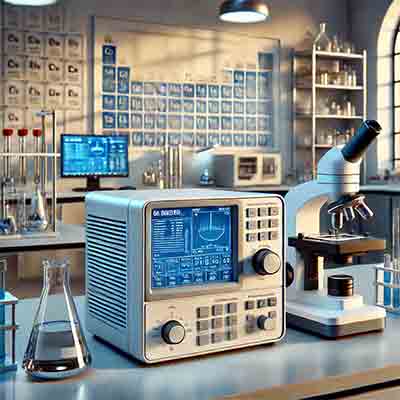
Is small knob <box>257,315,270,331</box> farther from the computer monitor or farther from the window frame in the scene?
the window frame

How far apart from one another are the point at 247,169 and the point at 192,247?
478 centimetres

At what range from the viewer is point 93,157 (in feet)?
17.1

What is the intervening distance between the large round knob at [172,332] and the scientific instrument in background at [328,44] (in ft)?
18.9

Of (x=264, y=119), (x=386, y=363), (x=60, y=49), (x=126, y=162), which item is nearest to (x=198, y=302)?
(x=386, y=363)

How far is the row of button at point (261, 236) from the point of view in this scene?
109cm

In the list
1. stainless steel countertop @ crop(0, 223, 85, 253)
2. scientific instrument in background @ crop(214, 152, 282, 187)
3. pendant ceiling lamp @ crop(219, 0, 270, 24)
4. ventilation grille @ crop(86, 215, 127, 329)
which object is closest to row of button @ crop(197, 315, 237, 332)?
ventilation grille @ crop(86, 215, 127, 329)

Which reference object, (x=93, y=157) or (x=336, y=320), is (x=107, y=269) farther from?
(x=93, y=157)

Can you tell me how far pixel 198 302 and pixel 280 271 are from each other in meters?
0.17

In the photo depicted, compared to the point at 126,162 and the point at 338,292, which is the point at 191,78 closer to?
the point at 126,162

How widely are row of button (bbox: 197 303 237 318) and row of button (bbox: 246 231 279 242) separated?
0.11 m

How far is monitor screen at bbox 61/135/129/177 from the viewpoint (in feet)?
16.8

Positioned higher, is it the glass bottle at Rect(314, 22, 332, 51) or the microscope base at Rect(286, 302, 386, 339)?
the glass bottle at Rect(314, 22, 332, 51)

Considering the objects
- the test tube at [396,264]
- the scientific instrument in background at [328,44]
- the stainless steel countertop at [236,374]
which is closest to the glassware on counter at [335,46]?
the scientific instrument in background at [328,44]

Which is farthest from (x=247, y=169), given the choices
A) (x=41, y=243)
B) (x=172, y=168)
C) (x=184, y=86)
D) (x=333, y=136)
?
(x=41, y=243)
